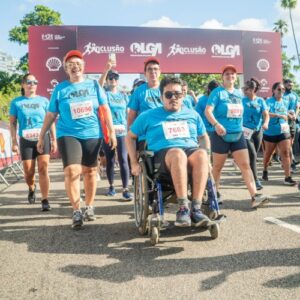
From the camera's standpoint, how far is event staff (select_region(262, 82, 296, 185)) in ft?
22.7

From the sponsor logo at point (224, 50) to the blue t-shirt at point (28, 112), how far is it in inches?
492

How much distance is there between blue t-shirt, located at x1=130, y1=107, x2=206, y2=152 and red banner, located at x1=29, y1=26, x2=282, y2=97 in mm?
12399

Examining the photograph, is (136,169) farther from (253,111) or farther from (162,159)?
(253,111)

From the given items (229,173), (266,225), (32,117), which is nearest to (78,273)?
(266,225)

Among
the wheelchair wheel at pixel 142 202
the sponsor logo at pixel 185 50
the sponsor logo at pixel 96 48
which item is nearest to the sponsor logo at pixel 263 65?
the sponsor logo at pixel 185 50

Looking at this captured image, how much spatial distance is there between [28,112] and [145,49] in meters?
11.4

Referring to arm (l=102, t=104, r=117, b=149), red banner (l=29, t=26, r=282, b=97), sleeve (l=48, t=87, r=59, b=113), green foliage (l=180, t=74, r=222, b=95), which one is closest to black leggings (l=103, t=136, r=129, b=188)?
arm (l=102, t=104, r=117, b=149)

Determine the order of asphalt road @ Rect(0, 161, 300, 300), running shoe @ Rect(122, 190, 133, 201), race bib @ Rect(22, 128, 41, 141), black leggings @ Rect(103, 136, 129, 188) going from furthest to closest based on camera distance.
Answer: black leggings @ Rect(103, 136, 129, 188)
running shoe @ Rect(122, 190, 133, 201)
race bib @ Rect(22, 128, 41, 141)
asphalt road @ Rect(0, 161, 300, 300)

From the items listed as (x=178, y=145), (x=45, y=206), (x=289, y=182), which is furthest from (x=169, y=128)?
(x=289, y=182)

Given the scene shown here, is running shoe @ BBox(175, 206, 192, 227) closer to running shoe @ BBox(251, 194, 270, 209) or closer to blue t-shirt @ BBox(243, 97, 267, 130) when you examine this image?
running shoe @ BBox(251, 194, 270, 209)

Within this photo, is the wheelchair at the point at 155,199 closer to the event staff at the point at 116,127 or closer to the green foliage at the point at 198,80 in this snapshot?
the event staff at the point at 116,127

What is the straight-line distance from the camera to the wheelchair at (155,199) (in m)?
3.24

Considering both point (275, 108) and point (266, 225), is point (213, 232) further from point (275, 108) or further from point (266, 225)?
point (275, 108)

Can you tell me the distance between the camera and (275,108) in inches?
286
